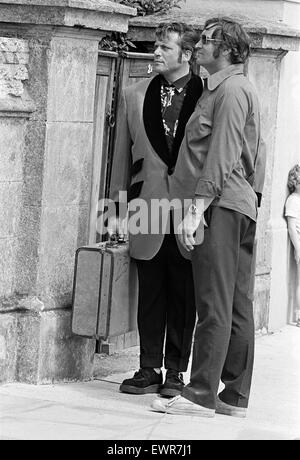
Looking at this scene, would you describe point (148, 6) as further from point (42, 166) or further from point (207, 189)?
point (207, 189)

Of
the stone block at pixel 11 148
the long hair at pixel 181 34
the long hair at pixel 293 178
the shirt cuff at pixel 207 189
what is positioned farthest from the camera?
the long hair at pixel 293 178

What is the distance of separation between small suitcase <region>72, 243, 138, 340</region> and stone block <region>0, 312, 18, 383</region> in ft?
1.09

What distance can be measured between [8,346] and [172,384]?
0.91 metres

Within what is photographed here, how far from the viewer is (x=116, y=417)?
6.73m

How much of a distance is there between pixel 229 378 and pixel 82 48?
1.96 metres

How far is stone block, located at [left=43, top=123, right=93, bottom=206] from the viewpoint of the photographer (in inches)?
286

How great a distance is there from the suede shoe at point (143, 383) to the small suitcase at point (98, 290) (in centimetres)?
28

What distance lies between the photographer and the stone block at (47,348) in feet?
23.9

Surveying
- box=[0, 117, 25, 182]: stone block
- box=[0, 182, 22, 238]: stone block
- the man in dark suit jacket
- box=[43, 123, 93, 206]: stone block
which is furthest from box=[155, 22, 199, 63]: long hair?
box=[0, 182, 22, 238]: stone block

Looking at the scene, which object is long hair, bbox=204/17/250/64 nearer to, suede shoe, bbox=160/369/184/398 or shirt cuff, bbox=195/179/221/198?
shirt cuff, bbox=195/179/221/198

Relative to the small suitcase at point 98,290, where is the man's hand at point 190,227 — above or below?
above

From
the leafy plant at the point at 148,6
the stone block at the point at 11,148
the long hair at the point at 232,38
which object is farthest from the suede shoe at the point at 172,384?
the leafy plant at the point at 148,6

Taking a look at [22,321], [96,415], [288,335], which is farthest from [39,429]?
[288,335]

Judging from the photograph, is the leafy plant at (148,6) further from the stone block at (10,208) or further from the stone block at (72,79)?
the stone block at (10,208)
